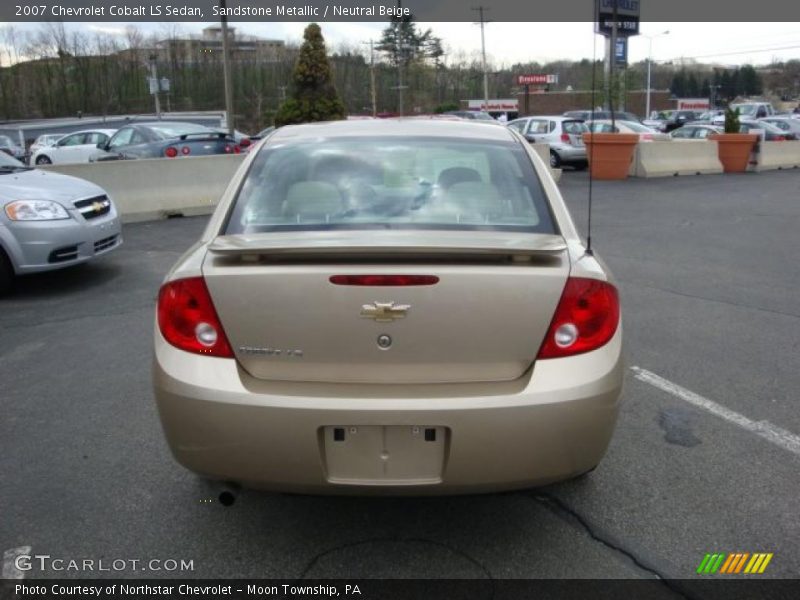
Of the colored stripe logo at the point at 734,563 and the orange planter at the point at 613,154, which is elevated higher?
the orange planter at the point at 613,154

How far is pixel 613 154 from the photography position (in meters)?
17.3

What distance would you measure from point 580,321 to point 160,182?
10721 mm

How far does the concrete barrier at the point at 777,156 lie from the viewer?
20.4 meters

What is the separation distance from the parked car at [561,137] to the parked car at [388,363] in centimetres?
1757

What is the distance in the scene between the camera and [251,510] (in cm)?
313

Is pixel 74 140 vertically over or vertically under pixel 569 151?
over

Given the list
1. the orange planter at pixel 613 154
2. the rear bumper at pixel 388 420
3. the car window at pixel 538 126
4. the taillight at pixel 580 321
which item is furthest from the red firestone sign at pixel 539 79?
the rear bumper at pixel 388 420

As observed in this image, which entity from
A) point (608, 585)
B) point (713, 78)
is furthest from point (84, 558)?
point (713, 78)

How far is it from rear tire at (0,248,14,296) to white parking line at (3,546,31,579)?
4.59 m

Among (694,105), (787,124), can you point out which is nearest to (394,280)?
(787,124)

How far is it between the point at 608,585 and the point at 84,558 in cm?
197

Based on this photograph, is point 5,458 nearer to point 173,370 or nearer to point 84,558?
point 84,558

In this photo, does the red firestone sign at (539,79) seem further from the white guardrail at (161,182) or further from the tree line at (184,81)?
the white guardrail at (161,182)

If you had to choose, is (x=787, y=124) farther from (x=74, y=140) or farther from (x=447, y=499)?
(x=447, y=499)
